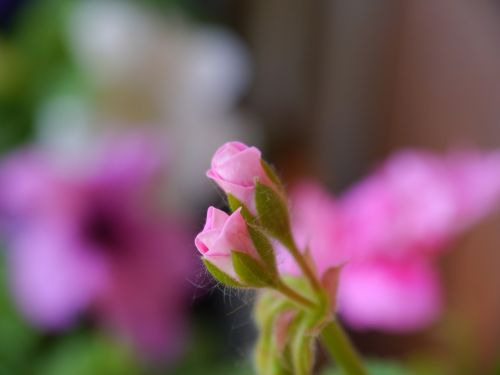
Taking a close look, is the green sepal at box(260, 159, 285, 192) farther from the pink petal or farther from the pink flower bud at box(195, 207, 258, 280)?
the pink petal

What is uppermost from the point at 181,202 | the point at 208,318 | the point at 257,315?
the point at 257,315

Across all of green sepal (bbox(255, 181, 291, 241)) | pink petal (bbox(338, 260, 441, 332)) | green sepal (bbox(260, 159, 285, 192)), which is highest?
green sepal (bbox(260, 159, 285, 192))

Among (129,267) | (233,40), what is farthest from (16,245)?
(233,40)

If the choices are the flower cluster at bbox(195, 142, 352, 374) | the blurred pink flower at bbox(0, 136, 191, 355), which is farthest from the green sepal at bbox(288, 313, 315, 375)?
the blurred pink flower at bbox(0, 136, 191, 355)

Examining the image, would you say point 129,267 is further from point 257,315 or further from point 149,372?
point 257,315

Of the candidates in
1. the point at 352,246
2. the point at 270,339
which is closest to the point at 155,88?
the point at 352,246

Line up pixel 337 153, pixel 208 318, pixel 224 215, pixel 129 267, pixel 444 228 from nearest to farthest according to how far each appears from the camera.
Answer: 1. pixel 224 215
2. pixel 444 228
3. pixel 129 267
4. pixel 208 318
5. pixel 337 153

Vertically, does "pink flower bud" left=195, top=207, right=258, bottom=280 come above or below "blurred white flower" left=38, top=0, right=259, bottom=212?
above
